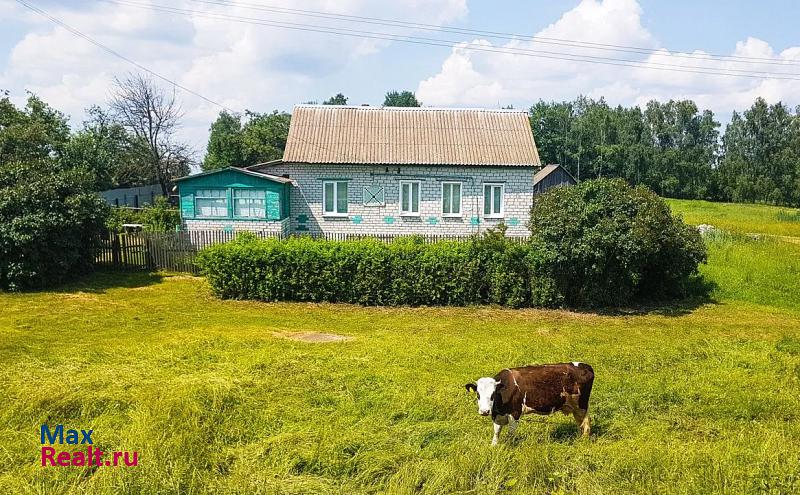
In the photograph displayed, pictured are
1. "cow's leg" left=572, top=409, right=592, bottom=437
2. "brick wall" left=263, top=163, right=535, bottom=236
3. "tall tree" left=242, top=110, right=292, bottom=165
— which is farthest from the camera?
"tall tree" left=242, top=110, right=292, bottom=165

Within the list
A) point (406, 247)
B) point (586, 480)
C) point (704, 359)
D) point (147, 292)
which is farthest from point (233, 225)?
point (586, 480)

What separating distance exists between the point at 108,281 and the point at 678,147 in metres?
75.2

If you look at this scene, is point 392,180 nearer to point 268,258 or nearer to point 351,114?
point 351,114

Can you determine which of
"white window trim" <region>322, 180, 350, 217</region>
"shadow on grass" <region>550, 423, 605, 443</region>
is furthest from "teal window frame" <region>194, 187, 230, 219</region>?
"shadow on grass" <region>550, 423, 605, 443</region>

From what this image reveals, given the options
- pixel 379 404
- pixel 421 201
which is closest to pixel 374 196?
pixel 421 201

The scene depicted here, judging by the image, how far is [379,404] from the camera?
7.44 meters

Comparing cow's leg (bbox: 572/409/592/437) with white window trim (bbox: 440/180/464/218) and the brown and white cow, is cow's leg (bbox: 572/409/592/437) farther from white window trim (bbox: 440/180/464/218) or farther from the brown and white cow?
white window trim (bbox: 440/180/464/218)

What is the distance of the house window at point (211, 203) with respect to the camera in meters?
21.2

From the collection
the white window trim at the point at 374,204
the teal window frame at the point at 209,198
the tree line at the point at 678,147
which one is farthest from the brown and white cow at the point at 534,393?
the tree line at the point at 678,147

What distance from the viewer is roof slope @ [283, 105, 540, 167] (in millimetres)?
23625

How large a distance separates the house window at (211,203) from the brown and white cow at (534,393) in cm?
1695

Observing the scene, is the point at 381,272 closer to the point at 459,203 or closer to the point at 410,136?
the point at 459,203

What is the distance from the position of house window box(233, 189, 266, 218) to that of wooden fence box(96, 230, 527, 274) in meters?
3.19

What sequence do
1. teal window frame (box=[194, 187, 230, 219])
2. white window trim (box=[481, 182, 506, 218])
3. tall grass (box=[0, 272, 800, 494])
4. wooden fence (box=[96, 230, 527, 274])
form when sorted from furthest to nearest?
white window trim (box=[481, 182, 506, 218]) < teal window frame (box=[194, 187, 230, 219]) < wooden fence (box=[96, 230, 527, 274]) < tall grass (box=[0, 272, 800, 494])
